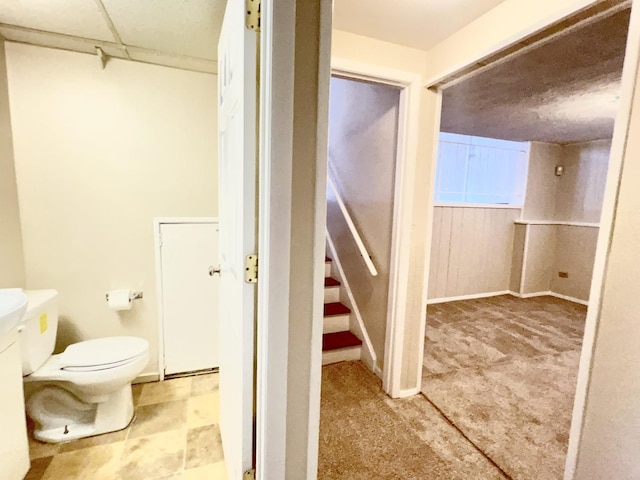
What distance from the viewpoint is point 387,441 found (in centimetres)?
166

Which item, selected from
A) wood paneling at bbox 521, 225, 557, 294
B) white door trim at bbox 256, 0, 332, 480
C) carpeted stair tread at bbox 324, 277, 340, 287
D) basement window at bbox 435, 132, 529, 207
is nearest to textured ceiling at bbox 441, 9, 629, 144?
basement window at bbox 435, 132, 529, 207

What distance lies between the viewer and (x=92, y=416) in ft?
5.73

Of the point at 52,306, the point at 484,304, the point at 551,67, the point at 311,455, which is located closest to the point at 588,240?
the point at 484,304

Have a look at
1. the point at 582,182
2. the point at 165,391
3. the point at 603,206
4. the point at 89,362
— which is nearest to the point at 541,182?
the point at 582,182

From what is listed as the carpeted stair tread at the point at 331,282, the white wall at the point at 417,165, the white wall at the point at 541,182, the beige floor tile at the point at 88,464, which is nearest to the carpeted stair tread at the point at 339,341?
the carpeted stair tread at the point at 331,282

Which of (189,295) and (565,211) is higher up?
(565,211)

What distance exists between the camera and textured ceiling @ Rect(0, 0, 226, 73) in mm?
1383

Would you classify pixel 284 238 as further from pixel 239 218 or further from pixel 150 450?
pixel 150 450

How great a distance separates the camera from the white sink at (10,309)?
1.00m

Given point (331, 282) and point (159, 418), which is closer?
point (159, 418)

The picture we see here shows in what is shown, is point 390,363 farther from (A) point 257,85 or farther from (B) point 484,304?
(B) point 484,304

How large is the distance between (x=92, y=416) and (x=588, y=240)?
5.49m

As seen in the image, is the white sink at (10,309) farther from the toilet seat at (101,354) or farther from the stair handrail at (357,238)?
the stair handrail at (357,238)

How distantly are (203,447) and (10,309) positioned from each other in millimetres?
1114
